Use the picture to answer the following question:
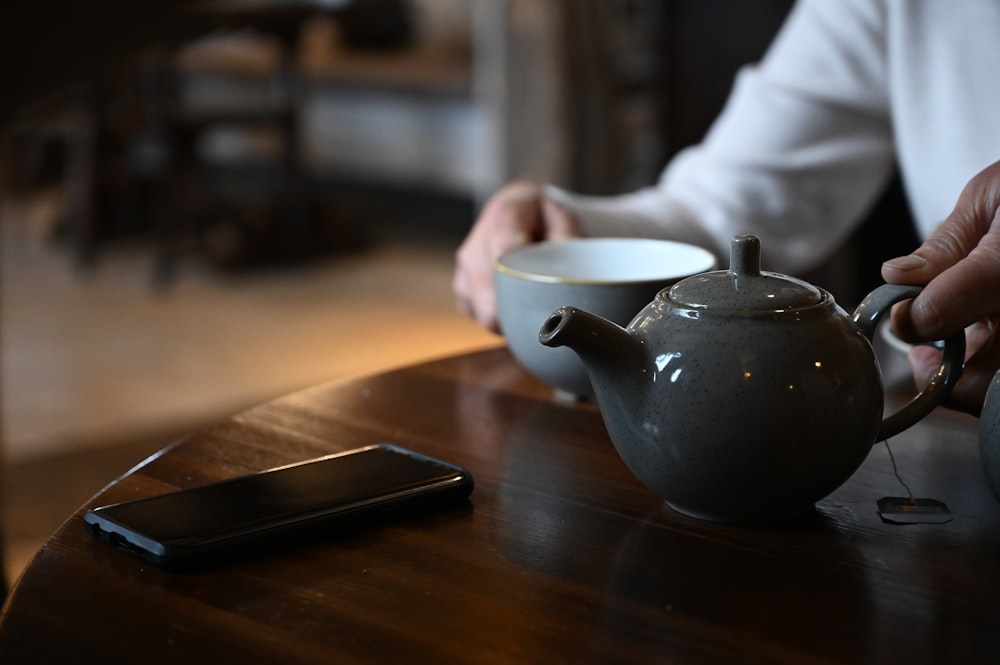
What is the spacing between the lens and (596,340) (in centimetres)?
51

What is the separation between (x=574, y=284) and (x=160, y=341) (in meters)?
2.40

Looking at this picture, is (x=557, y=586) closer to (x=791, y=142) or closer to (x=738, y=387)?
(x=738, y=387)

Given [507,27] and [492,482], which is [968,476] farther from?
[507,27]

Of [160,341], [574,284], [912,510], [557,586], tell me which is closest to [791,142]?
[574,284]

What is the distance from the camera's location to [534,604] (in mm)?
468

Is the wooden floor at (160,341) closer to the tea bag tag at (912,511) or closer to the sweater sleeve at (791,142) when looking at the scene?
the sweater sleeve at (791,142)

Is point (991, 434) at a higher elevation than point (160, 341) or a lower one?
higher

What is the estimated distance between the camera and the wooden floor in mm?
2111

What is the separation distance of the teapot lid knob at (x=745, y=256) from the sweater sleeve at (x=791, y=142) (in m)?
0.50

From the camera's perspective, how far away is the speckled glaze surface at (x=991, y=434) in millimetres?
511

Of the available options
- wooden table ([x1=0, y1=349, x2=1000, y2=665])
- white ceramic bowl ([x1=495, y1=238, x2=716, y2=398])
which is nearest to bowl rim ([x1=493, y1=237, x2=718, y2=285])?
white ceramic bowl ([x1=495, y1=238, x2=716, y2=398])

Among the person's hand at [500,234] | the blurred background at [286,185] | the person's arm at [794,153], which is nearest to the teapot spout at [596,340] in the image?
the person's hand at [500,234]

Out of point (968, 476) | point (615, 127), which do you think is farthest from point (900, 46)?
point (615, 127)

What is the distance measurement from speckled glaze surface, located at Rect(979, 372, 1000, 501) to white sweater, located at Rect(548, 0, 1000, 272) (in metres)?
0.48
